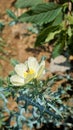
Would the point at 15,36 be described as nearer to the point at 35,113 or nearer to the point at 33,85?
the point at 35,113

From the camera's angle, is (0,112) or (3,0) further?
(3,0)

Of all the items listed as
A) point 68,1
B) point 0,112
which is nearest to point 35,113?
point 0,112

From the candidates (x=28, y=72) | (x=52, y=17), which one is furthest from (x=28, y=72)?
(x=52, y=17)

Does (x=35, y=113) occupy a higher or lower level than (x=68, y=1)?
lower

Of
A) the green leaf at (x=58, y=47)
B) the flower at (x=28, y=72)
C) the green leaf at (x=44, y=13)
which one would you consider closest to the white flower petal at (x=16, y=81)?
the flower at (x=28, y=72)

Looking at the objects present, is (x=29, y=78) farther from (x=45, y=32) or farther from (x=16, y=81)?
(x=45, y=32)

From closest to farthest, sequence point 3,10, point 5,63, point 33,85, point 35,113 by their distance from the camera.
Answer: point 33,85 → point 35,113 → point 5,63 → point 3,10

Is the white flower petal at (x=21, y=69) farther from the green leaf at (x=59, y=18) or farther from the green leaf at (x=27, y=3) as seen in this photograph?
the green leaf at (x=27, y=3)
